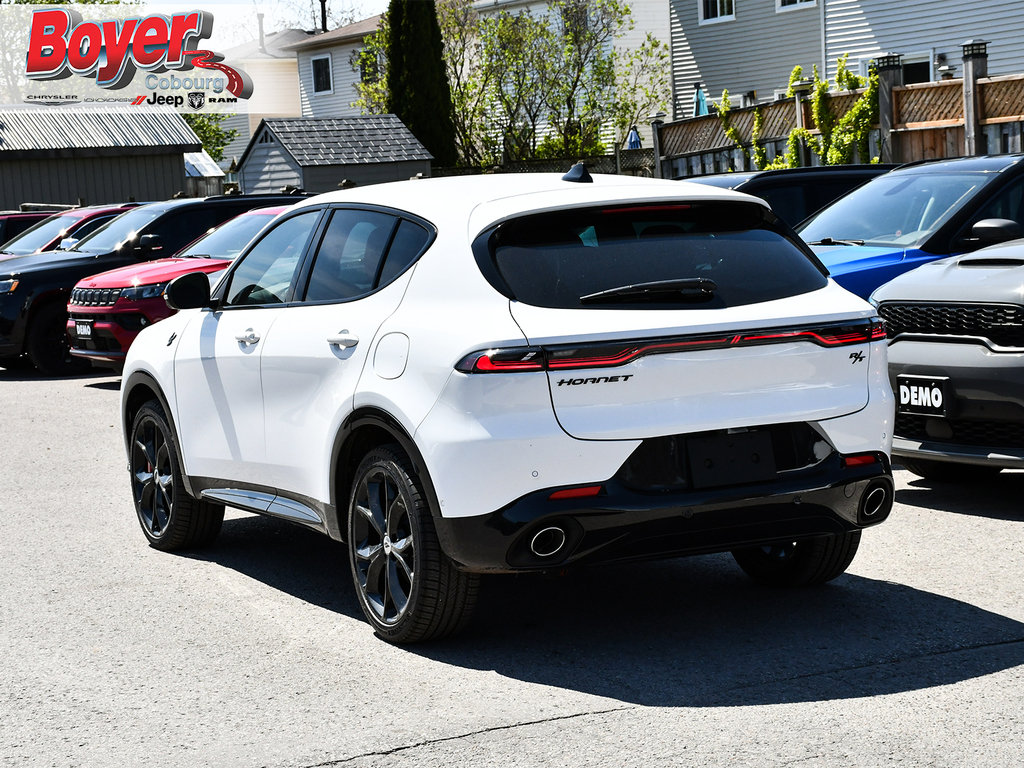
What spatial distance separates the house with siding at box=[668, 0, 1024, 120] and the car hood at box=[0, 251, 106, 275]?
1556 cm

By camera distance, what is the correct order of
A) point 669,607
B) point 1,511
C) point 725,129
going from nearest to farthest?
1. point 669,607
2. point 1,511
3. point 725,129

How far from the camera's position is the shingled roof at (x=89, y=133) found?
38.5 meters

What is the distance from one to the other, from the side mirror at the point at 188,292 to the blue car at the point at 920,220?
4.51m

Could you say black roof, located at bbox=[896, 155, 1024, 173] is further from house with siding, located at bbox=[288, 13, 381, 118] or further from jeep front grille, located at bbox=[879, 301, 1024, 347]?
house with siding, located at bbox=[288, 13, 381, 118]

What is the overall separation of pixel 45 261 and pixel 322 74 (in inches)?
1660

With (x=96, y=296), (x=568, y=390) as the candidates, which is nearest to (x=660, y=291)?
(x=568, y=390)

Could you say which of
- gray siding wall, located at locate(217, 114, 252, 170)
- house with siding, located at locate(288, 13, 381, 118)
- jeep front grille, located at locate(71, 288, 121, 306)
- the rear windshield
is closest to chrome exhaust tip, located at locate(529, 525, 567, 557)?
the rear windshield

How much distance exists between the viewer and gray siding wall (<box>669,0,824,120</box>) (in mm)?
35719

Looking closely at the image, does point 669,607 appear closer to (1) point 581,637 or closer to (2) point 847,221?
(1) point 581,637

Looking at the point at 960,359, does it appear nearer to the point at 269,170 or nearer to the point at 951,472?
the point at 951,472

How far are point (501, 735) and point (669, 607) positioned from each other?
1616mm

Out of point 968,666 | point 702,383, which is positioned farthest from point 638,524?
point 968,666

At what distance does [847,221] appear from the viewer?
419 inches

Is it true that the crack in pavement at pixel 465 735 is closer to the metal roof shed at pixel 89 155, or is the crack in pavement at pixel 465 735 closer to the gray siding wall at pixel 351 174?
the gray siding wall at pixel 351 174
